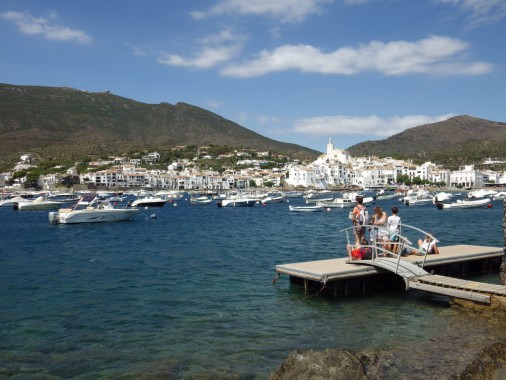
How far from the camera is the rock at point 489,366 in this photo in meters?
7.78

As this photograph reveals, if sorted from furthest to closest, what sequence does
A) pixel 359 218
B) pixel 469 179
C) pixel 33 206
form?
1. pixel 469 179
2. pixel 33 206
3. pixel 359 218

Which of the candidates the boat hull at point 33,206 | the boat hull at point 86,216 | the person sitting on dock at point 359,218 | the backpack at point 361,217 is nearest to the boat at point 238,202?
the boat hull at point 33,206

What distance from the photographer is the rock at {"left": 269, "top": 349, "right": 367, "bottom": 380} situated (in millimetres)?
7738

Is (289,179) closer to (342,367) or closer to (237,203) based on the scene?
(237,203)

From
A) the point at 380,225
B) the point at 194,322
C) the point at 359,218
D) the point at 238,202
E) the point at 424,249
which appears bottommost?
the point at 238,202

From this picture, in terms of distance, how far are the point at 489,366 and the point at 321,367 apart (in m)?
2.82

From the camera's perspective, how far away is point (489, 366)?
8.07m

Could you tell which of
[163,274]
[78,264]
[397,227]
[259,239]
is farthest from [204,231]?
[397,227]

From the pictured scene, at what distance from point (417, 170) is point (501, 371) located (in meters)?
201

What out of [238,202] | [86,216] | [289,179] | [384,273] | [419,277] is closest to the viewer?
[419,277]

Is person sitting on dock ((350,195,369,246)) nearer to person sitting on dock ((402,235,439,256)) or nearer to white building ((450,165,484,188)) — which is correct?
person sitting on dock ((402,235,439,256))

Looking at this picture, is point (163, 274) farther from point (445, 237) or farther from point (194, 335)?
point (445, 237)

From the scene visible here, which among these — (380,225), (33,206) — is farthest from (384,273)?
(33,206)

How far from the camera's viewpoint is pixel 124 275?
2114 cm
